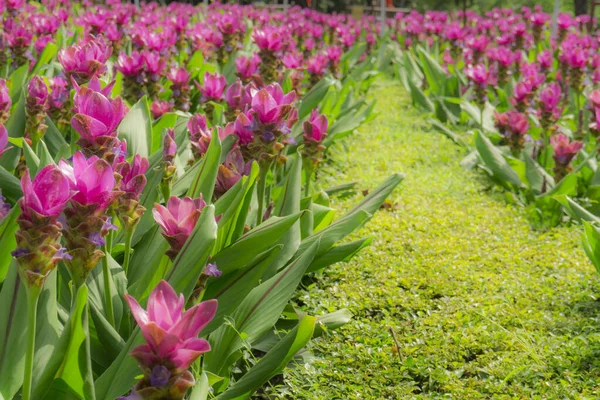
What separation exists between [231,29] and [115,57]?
0.90 m

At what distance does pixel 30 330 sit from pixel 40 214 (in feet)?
1.03

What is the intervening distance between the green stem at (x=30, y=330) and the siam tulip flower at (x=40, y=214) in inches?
2.8

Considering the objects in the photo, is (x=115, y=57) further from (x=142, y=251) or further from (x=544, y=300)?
(x=544, y=300)

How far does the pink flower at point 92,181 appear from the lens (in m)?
1.59

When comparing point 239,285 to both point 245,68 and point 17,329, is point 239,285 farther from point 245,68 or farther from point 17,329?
point 245,68

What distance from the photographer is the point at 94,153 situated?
2.03 m

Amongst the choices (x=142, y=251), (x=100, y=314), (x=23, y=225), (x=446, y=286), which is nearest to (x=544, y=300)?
Answer: (x=446, y=286)

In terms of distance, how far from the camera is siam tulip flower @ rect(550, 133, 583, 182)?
14.1 feet

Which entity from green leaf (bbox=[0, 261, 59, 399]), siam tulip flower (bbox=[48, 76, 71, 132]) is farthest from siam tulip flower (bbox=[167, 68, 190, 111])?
green leaf (bbox=[0, 261, 59, 399])

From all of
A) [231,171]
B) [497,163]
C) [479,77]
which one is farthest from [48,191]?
[479,77]

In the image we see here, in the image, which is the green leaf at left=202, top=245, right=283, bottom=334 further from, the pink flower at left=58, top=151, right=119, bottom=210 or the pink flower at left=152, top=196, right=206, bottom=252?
the pink flower at left=58, top=151, right=119, bottom=210

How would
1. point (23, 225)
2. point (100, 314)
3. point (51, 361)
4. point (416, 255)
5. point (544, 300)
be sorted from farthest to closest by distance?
point (416, 255), point (544, 300), point (100, 314), point (51, 361), point (23, 225)

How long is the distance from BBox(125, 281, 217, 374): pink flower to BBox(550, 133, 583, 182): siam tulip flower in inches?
135

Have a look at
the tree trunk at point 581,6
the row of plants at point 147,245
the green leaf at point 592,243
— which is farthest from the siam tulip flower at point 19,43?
the tree trunk at point 581,6
